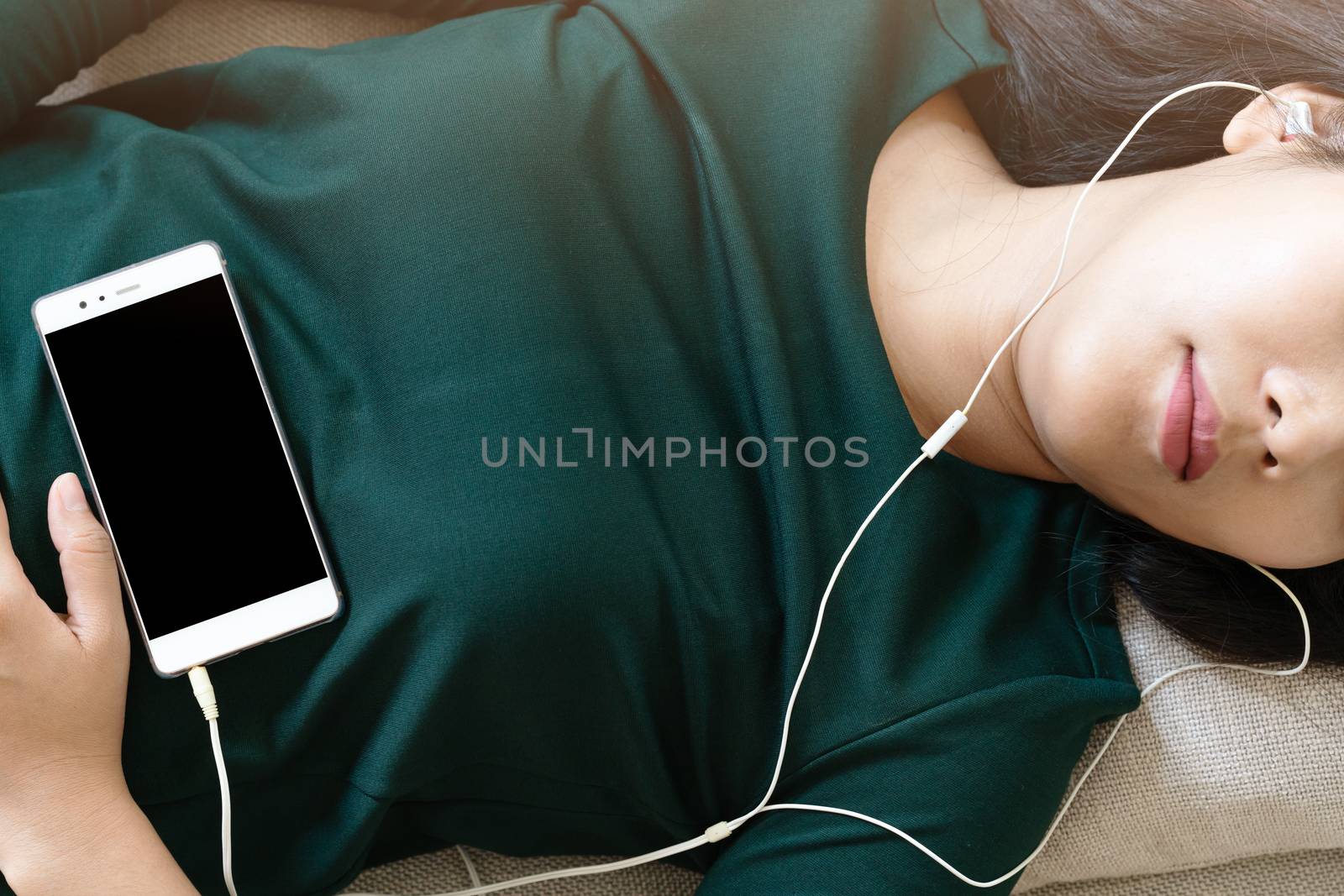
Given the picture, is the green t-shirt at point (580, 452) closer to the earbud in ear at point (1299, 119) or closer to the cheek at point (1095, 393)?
the cheek at point (1095, 393)

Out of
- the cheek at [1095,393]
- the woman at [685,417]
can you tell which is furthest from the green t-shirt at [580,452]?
the cheek at [1095,393]

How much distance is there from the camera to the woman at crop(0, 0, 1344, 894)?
727 millimetres

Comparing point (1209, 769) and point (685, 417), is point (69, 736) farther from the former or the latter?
point (1209, 769)

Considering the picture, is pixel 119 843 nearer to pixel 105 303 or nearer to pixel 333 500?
pixel 333 500

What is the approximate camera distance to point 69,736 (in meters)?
0.71

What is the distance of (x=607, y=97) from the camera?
0.84 m

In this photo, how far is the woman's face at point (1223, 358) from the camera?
2.19 ft

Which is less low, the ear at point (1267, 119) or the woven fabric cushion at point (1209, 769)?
the ear at point (1267, 119)

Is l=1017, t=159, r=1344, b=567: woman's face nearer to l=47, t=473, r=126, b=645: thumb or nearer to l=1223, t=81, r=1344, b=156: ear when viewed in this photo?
l=1223, t=81, r=1344, b=156: ear

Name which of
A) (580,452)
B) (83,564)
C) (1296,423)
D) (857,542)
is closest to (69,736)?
(83,564)

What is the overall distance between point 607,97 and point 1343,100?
60cm

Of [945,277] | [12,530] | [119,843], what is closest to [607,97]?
[945,277]

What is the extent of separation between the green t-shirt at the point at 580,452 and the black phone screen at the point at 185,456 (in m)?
0.02

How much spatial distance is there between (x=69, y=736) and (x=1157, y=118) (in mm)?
1026
